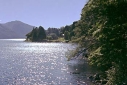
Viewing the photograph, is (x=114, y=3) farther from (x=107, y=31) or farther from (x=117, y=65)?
(x=117, y=65)

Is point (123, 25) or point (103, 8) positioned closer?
point (123, 25)

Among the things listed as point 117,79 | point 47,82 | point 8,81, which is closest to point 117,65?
point 117,79

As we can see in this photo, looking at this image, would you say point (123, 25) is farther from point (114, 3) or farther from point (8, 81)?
point (8, 81)

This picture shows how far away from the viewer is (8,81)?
5403cm

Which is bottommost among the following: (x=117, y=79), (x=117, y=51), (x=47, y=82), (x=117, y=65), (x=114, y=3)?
(x=47, y=82)

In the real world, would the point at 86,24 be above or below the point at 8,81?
above

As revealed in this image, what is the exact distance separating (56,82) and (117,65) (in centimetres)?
3021

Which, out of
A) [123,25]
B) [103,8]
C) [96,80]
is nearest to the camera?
[123,25]

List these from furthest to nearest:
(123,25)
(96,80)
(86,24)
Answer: (86,24)
(96,80)
(123,25)

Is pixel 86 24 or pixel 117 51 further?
pixel 86 24

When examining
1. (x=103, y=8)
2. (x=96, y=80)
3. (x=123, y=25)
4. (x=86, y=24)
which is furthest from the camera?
(x=86, y=24)

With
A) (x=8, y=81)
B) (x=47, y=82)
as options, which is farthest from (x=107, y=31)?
(x=8, y=81)

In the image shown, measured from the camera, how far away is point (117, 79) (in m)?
25.0

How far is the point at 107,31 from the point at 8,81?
3694cm
